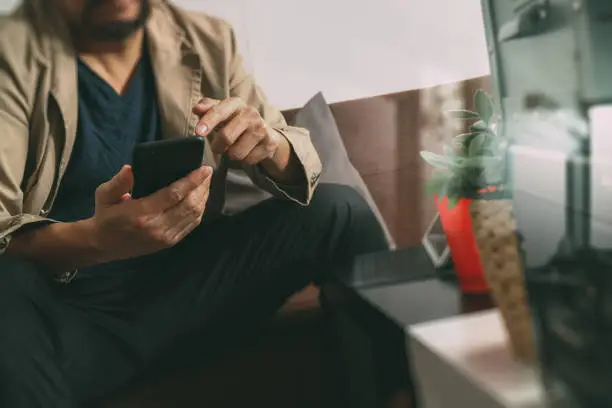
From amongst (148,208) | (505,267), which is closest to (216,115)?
(148,208)

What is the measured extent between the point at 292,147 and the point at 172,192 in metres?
0.27

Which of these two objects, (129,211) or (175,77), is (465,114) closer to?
(129,211)

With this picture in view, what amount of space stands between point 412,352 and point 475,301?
0.17 metres

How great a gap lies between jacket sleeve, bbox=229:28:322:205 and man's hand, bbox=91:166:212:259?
177 millimetres

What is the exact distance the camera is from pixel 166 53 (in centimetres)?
116

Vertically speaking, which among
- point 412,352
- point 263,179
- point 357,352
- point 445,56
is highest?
point 445,56

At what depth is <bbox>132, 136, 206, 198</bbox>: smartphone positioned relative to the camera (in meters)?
0.80

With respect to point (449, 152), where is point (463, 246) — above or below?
below

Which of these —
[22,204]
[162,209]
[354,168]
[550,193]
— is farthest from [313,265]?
[550,193]

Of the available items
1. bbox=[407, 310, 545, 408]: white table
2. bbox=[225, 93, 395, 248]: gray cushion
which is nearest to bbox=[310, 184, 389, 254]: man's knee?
bbox=[225, 93, 395, 248]: gray cushion

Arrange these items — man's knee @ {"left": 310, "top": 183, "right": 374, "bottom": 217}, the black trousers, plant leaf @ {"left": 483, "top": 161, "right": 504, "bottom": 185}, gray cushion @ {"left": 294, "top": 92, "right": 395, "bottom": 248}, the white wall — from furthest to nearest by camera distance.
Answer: the white wall
gray cushion @ {"left": 294, "top": 92, "right": 395, "bottom": 248}
man's knee @ {"left": 310, "top": 183, "right": 374, "bottom": 217}
the black trousers
plant leaf @ {"left": 483, "top": 161, "right": 504, "bottom": 185}

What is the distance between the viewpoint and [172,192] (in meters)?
0.85

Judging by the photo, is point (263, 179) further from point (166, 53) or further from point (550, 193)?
point (550, 193)

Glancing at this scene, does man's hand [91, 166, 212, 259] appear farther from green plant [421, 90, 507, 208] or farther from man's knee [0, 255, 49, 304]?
green plant [421, 90, 507, 208]
